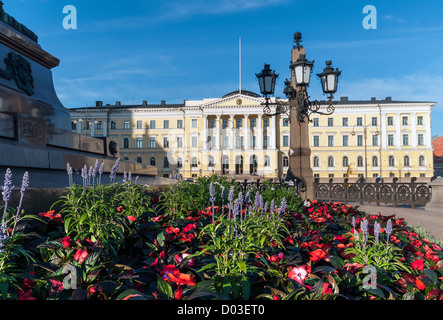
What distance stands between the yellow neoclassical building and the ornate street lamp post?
49466 millimetres

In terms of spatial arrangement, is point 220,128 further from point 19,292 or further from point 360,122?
point 19,292

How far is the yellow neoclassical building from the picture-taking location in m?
61.0

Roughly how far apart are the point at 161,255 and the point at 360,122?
6695 centimetres

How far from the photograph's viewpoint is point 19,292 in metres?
1.71

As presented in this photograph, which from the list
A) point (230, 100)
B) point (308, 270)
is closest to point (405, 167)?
point (230, 100)

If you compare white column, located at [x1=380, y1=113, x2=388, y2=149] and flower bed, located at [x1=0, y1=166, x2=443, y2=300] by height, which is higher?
white column, located at [x1=380, y1=113, x2=388, y2=149]

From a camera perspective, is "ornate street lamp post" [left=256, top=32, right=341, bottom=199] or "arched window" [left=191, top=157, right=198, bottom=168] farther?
"arched window" [left=191, top=157, right=198, bottom=168]

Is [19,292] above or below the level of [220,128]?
below

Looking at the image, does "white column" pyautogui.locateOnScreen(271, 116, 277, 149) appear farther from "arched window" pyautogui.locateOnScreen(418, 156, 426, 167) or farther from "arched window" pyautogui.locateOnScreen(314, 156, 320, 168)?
"arched window" pyautogui.locateOnScreen(418, 156, 426, 167)

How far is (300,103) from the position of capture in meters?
9.19

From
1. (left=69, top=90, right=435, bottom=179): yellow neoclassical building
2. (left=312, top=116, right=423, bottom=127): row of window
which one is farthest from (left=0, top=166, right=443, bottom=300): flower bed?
(left=312, top=116, right=423, bottom=127): row of window
